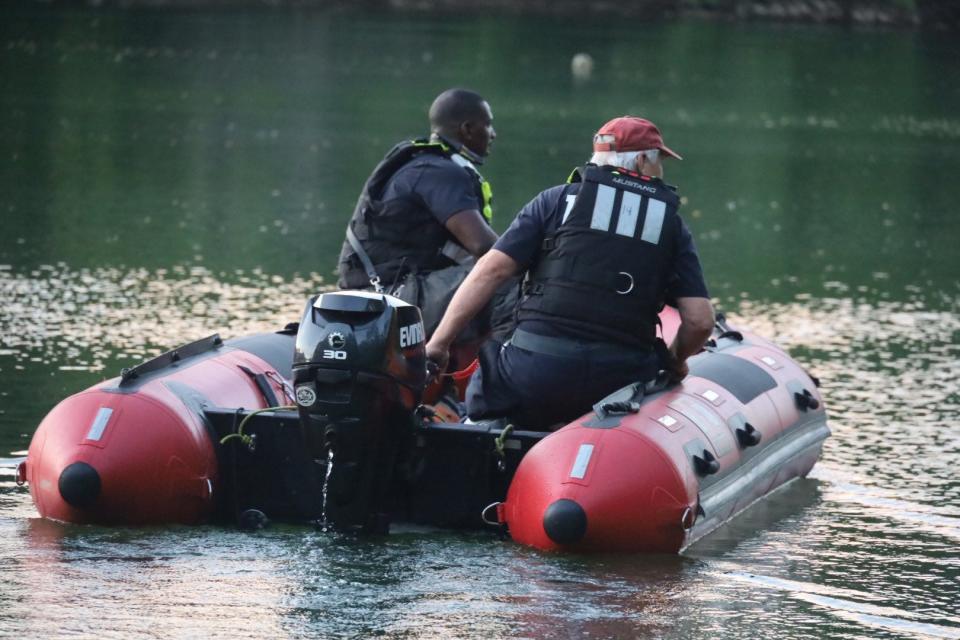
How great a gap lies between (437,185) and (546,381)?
4.66ft

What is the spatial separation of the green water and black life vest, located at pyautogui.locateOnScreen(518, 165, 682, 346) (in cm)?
92

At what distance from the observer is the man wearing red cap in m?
7.25

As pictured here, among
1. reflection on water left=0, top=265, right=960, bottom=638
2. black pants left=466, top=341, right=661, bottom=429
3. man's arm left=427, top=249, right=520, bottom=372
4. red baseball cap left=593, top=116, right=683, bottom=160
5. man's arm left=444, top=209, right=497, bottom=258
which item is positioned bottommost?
reflection on water left=0, top=265, right=960, bottom=638

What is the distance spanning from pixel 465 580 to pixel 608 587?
1.59 ft

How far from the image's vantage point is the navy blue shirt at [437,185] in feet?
27.4

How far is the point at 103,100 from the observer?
90.9 feet

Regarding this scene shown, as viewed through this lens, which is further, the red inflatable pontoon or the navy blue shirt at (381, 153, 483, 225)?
the navy blue shirt at (381, 153, 483, 225)

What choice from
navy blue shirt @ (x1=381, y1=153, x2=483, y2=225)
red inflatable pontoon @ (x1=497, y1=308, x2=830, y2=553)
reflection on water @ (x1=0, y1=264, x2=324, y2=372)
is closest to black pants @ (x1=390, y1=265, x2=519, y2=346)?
navy blue shirt @ (x1=381, y1=153, x2=483, y2=225)

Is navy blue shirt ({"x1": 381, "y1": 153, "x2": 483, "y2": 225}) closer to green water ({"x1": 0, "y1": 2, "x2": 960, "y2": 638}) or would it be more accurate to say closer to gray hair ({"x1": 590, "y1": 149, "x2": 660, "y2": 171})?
gray hair ({"x1": 590, "y1": 149, "x2": 660, "y2": 171})

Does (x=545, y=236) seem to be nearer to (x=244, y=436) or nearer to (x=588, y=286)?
(x=588, y=286)

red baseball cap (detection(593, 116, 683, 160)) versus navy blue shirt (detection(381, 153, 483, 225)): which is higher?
red baseball cap (detection(593, 116, 683, 160))

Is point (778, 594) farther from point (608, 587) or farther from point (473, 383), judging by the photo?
point (473, 383)

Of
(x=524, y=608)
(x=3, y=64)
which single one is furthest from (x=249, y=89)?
(x=524, y=608)

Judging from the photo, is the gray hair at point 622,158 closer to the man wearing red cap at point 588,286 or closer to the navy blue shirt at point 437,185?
the man wearing red cap at point 588,286
